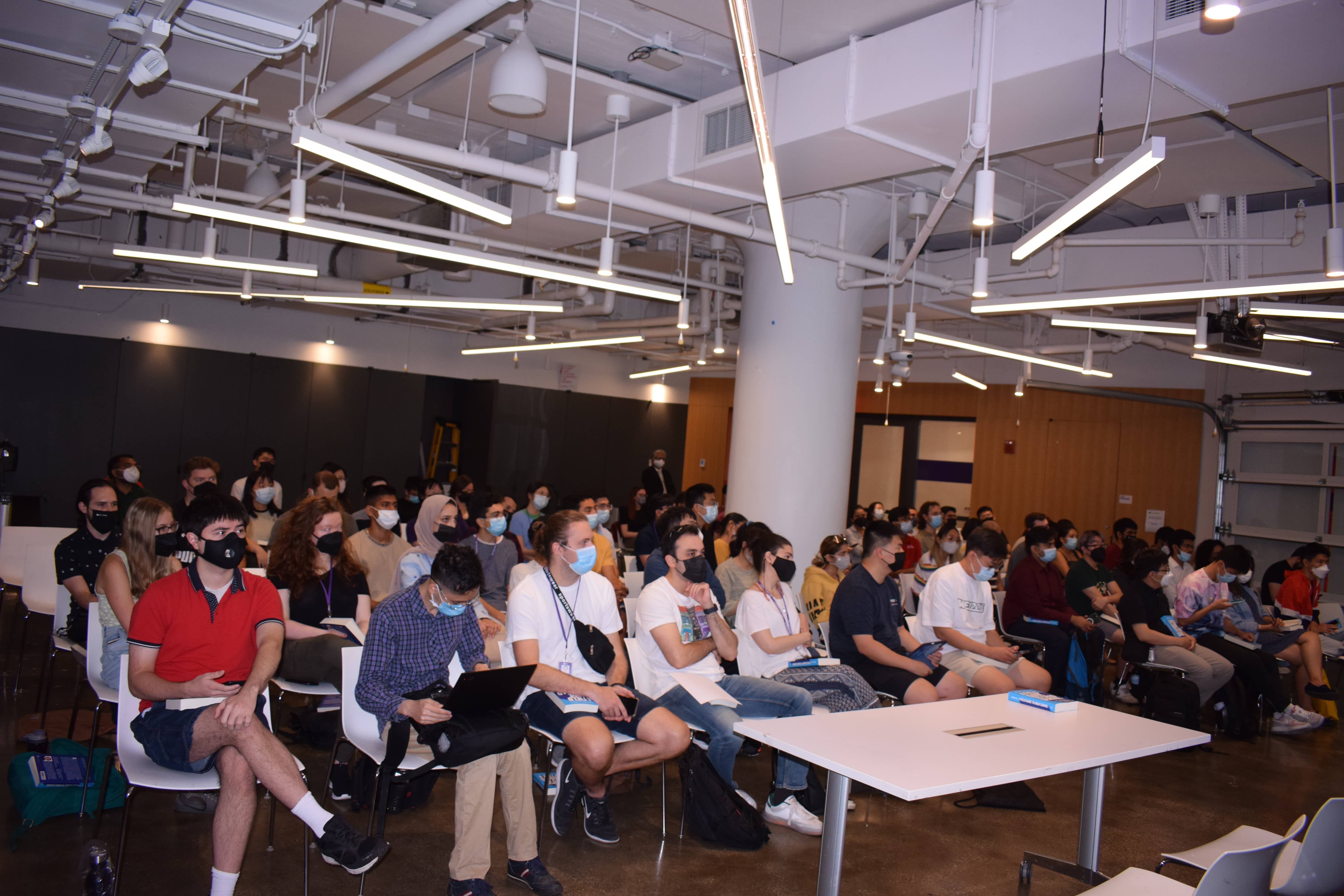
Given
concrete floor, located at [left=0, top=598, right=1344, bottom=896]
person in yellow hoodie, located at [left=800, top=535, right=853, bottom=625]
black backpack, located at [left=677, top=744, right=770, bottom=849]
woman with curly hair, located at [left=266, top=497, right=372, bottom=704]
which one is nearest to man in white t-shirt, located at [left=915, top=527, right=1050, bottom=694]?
person in yellow hoodie, located at [left=800, top=535, right=853, bottom=625]

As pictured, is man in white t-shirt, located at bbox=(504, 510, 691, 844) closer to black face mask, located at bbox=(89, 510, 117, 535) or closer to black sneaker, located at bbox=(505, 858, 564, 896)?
black sneaker, located at bbox=(505, 858, 564, 896)

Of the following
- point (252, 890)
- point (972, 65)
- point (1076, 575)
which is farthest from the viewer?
point (1076, 575)

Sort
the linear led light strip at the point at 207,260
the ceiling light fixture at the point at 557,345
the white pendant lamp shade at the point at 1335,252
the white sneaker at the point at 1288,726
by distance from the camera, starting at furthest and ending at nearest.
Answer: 1. the ceiling light fixture at the point at 557,345
2. the linear led light strip at the point at 207,260
3. the white sneaker at the point at 1288,726
4. the white pendant lamp shade at the point at 1335,252

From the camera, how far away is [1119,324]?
7.21 metres

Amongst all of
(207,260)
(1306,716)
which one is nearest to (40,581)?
(207,260)

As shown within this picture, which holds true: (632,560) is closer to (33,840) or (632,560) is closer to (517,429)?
(33,840)

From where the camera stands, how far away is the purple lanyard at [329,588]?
4.61 metres

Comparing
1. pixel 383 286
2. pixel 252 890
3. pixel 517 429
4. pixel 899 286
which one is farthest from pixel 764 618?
pixel 517 429

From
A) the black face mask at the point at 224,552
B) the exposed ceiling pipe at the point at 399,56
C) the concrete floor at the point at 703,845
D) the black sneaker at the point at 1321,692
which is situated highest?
the exposed ceiling pipe at the point at 399,56

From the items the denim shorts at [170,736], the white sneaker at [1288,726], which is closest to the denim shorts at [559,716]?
the denim shorts at [170,736]

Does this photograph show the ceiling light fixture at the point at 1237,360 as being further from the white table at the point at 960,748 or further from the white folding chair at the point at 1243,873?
the white folding chair at the point at 1243,873

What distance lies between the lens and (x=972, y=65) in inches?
175

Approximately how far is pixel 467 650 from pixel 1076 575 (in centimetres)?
518

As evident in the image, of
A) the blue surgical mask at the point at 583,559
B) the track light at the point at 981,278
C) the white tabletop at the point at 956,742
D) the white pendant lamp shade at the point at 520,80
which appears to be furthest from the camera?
the track light at the point at 981,278
